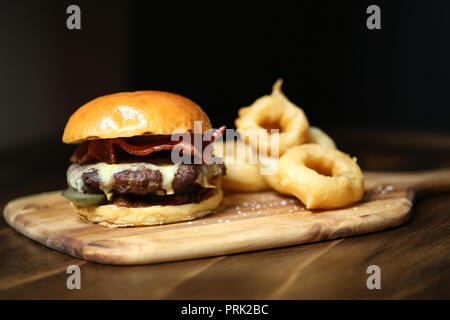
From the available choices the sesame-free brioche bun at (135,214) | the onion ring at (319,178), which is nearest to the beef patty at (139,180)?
the sesame-free brioche bun at (135,214)

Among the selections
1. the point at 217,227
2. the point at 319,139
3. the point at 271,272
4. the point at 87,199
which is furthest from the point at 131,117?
the point at 319,139

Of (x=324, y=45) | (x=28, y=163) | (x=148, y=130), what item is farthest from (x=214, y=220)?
(x=324, y=45)

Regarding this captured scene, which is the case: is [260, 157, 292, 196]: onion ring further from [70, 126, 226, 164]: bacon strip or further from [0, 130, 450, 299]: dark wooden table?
[0, 130, 450, 299]: dark wooden table

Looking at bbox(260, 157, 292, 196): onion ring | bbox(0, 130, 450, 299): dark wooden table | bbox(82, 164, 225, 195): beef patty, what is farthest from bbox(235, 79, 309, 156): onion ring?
bbox(0, 130, 450, 299): dark wooden table

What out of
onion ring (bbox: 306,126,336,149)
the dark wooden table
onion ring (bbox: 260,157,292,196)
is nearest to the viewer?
the dark wooden table

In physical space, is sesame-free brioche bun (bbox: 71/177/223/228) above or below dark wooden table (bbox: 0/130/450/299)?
above

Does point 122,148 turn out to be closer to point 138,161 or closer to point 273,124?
point 138,161

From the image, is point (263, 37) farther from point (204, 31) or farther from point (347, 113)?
point (347, 113)
